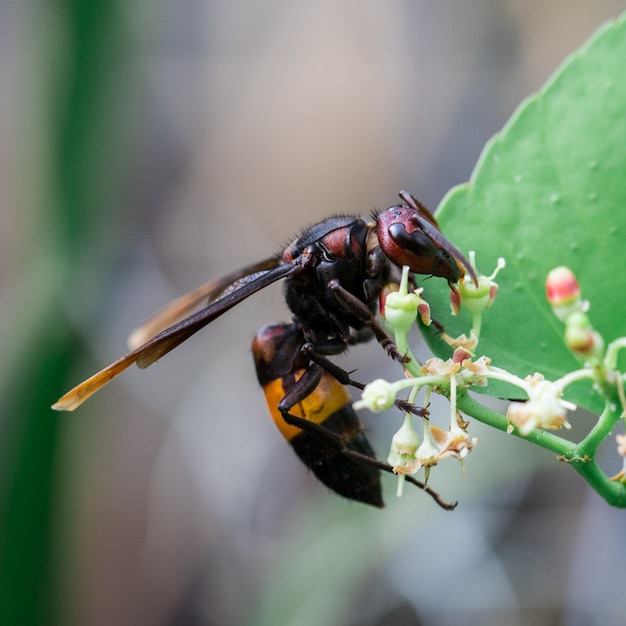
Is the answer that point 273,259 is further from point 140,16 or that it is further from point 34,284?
point 140,16

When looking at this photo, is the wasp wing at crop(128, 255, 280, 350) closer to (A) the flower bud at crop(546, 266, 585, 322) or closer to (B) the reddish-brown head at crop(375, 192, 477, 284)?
(B) the reddish-brown head at crop(375, 192, 477, 284)

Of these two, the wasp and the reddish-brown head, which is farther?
the wasp

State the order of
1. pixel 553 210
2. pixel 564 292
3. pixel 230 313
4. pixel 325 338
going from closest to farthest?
pixel 564 292 < pixel 553 210 < pixel 325 338 < pixel 230 313

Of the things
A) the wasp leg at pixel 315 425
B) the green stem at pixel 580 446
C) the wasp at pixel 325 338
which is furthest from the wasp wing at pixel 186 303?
the green stem at pixel 580 446

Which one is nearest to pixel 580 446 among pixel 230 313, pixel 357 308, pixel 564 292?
pixel 564 292

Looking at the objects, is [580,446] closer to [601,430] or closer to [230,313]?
[601,430]

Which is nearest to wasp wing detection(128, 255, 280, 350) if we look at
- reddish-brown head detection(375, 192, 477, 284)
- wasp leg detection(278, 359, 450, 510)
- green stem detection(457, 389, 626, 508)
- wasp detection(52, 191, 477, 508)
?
wasp detection(52, 191, 477, 508)
